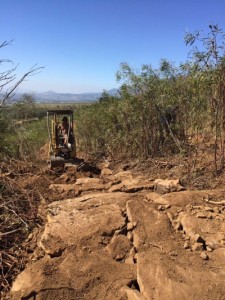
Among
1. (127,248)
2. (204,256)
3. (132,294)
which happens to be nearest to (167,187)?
(127,248)

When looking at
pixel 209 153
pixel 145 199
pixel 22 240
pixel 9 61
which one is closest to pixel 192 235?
pixel 145 199

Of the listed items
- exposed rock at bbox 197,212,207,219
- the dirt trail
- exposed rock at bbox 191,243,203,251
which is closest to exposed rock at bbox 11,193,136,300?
the dirt trail

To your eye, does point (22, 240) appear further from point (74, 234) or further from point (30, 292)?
point (30, 292)

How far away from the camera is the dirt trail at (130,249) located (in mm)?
3670

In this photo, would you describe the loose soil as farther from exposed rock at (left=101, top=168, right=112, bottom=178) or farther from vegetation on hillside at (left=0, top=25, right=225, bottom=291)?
exposed rock at (left=101, top=168, right=112, bottom=178)

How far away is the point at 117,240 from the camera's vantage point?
14.7 ft

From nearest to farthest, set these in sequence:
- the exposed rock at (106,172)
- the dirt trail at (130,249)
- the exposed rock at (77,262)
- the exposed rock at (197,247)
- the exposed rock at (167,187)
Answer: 1. the dirt trail at (130,249)
2. the exposed rock at (77,262)
3. the exposed rock at (197,247)
4. the exposed rock at (167,187)
5. the exposed rock at (106,172)

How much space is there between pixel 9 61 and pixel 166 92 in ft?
18.0

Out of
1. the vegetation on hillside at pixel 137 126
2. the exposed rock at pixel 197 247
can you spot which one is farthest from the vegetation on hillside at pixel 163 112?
the exposed rock at pixel 197 247

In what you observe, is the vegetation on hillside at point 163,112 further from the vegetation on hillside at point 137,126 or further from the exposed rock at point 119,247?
the exposed rock at point 119,247

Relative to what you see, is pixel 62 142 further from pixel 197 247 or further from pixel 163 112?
pixel 197 247

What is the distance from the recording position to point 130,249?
4359 millimetres

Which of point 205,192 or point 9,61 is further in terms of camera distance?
point 205,192

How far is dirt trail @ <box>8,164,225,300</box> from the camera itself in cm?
367
